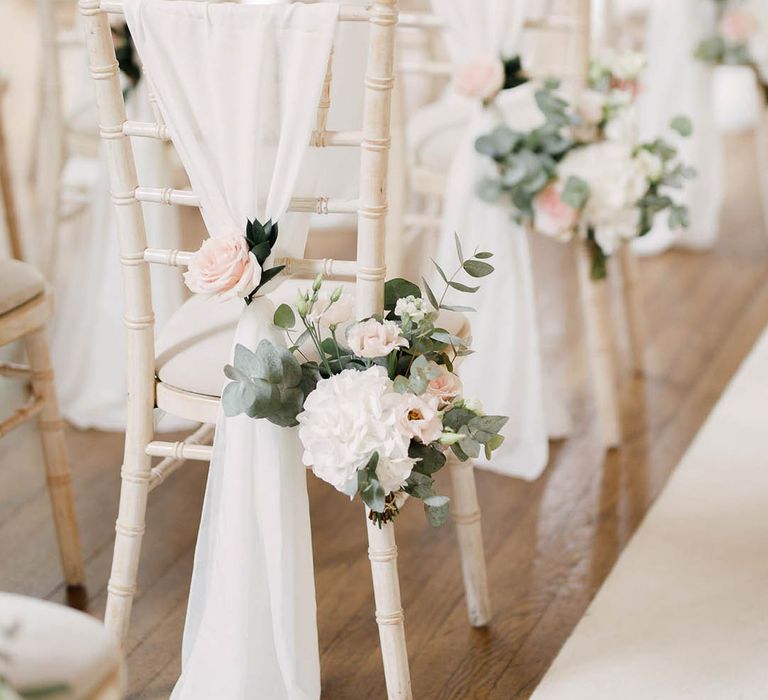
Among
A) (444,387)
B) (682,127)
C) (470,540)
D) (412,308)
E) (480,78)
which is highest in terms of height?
(480,78)

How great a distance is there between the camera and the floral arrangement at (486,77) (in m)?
2.38

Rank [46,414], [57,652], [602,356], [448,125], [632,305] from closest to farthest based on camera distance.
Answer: [57,652] → [46,414] → [602,356] → [448,125] → [632,305]

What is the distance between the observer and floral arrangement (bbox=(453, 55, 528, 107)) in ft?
7.82

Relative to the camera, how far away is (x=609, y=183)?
2381mm

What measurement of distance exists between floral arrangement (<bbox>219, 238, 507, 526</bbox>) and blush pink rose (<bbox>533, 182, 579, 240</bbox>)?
82cm

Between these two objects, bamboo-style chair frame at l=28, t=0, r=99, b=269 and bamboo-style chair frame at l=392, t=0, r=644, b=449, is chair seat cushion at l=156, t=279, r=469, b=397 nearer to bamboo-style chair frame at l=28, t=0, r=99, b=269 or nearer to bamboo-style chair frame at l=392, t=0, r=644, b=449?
bamboo-style chair frame at l=392, t=0, r=644, b=449

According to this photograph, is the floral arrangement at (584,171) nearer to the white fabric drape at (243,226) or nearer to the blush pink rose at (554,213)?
the blush pink rose at (554,213)

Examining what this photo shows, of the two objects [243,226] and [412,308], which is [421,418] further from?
[243,226]

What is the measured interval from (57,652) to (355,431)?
49 centimetres

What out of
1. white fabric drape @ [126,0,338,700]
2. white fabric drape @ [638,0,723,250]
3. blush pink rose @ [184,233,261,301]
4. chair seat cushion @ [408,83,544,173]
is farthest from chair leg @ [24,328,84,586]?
white fabric drape @ [638,0,723,250]

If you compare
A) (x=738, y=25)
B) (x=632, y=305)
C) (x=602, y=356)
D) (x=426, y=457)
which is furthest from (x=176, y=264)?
(x=738, y=25)

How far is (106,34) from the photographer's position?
1.60 metres

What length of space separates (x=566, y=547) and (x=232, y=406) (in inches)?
37.8

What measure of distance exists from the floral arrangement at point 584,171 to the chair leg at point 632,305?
0.39m
